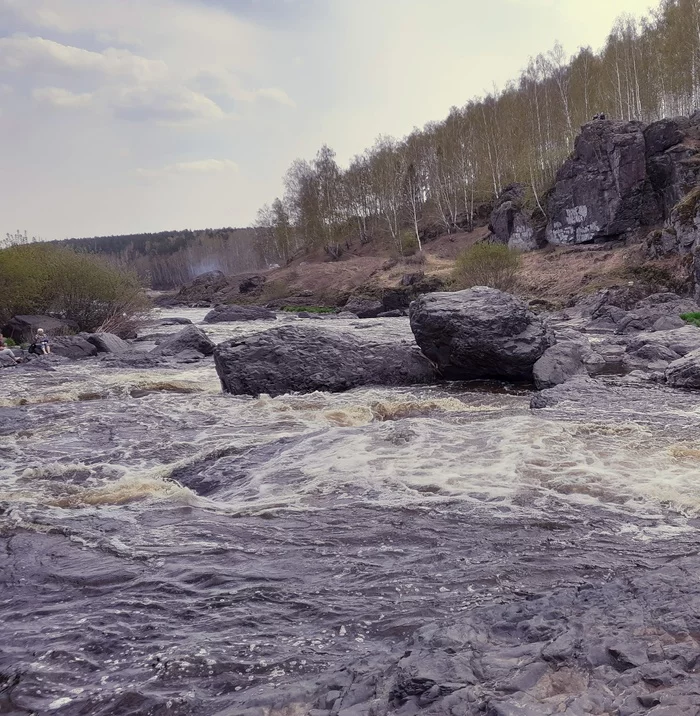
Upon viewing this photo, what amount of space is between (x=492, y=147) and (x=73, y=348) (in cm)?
4172

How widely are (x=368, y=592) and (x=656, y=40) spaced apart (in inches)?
1900

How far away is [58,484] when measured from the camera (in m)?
6.70

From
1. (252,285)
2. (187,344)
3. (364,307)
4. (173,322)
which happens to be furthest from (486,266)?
(252,285)

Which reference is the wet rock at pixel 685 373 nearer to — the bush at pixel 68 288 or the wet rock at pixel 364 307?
the bush at pixel 68 288

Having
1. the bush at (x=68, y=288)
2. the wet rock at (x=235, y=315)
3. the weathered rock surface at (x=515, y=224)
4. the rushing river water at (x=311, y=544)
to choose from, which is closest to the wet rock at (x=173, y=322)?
the wet rock at (x=235, y=315)

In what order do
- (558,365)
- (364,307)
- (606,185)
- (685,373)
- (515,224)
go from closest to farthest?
(685,373) → (558,365) → (606,185) → (364,307) → (515,224)

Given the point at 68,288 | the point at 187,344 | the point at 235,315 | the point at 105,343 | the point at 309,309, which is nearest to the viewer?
the point at 187,344

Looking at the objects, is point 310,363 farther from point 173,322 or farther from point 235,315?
point 235,315

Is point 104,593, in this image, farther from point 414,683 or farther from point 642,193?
point 642,193

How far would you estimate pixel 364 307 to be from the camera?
39.4 meters

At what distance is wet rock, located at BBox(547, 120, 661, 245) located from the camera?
35812 mm

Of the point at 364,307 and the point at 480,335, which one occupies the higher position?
the point at 364,307

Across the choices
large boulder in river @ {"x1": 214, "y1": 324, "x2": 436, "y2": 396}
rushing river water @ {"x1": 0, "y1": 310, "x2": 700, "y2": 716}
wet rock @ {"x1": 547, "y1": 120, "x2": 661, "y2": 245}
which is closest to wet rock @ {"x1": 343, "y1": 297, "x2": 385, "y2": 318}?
wet rock @ {"x1": 547, "y1": 120, "x2": 661, "y2": 245}

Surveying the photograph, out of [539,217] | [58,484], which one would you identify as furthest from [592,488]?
[539,217]
